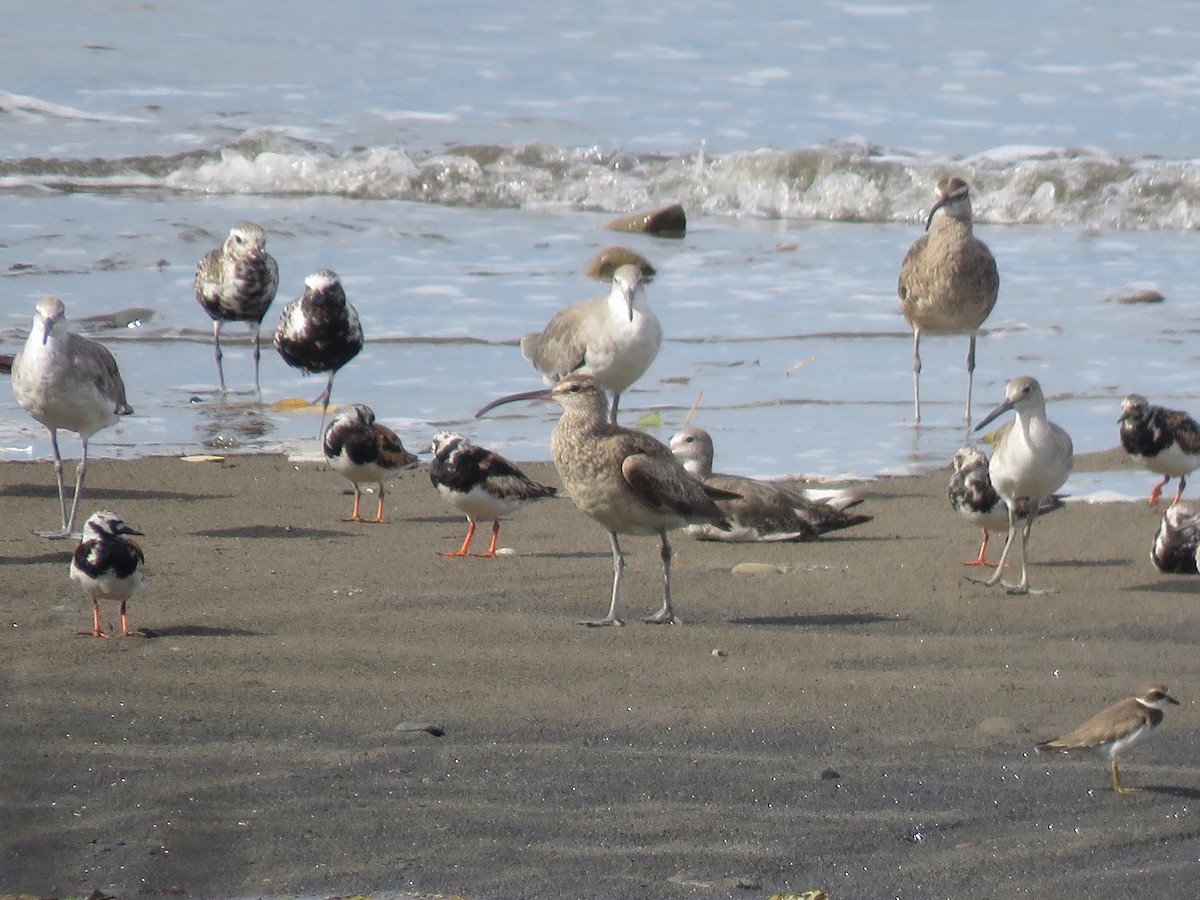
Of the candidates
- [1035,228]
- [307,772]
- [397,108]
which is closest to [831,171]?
[1035,228]

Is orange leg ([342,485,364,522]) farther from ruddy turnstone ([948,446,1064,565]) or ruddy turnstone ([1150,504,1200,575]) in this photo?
ruddy turnstone ([1150,504,1200,575])

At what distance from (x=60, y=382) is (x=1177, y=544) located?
5.00 meters

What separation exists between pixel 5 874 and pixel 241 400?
7697mm

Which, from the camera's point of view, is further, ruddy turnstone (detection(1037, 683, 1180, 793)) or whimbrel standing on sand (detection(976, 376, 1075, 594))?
whimbrel standing on sand (detection(976, 376, 1075, 594))

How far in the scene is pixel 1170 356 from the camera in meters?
12.8

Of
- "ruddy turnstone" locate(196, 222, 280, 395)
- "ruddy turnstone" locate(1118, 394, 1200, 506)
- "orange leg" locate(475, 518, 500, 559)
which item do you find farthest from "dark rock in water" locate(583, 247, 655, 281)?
"orange leg" locate(475, 518, 500, 559)

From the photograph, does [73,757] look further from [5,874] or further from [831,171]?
[831,171]

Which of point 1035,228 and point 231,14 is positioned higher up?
point 231,14

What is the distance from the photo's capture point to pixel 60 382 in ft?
28.3

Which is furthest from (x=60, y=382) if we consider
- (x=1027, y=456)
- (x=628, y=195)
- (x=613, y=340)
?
(x=628, y=195)

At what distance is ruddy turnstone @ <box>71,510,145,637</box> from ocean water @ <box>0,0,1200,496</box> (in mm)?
3667

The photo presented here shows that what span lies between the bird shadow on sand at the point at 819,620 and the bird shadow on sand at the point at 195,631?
1.81 m

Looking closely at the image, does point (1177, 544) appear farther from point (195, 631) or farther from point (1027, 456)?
point (195, 631)

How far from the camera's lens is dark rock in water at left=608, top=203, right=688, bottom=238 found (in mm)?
18266
